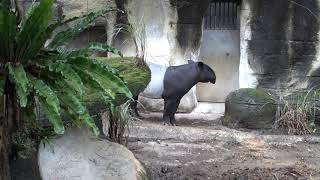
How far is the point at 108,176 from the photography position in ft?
13.5

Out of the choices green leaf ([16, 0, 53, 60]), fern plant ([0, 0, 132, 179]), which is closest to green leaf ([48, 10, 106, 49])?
fern plant ([0, 0, 132, 179])

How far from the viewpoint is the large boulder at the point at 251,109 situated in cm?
851

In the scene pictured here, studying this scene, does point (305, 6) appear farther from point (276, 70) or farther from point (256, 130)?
point (256, 130)

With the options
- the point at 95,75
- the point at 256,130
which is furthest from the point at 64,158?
the point at 256,130

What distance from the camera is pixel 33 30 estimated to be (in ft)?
11.9

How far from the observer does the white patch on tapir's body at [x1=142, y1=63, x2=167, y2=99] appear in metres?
8.84

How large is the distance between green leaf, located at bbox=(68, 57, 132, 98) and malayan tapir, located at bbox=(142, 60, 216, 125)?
16.4 feet

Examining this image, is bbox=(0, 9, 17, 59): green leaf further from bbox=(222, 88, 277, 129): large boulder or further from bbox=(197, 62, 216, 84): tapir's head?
bbox=(197, 62, 216, 84): tapir's head

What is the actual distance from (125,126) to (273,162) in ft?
5.23

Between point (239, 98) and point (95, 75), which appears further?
point (239, 98)

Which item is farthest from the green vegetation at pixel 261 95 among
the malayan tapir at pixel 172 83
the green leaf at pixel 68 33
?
the green leaf at pixel 68 33

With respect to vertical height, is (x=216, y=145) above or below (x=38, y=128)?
below

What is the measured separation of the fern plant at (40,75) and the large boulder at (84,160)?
354 mm

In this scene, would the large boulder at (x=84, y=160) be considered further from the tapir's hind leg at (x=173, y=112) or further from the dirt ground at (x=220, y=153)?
the tapir's hind leg at (x=173, y=112)
